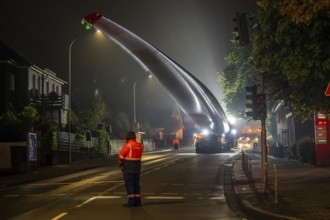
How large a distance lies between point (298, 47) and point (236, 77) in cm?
4434

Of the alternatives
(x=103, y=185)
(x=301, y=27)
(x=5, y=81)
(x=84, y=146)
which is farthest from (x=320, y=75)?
(x=5, y=81)

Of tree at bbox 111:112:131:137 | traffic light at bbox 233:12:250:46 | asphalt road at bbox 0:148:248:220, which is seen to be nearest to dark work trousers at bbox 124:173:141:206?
asphalt road at bbox 0:148:248:220

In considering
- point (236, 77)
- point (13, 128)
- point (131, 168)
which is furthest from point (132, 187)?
point (236, 77)

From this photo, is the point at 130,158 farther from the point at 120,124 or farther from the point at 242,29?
the point at 120,124

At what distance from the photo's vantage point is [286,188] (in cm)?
1759

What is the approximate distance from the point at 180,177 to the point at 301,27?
12581 millimetres

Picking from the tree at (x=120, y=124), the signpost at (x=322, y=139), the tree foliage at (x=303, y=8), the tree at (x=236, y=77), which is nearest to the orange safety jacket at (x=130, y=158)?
the tree foliage at (x=303, y=8)

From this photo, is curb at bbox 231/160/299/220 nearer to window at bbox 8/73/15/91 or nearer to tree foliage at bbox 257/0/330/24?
tree foliage at bbox 257/0/330/24

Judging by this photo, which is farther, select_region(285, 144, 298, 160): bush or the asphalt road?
select_region(285, 144, 298, 160): bush

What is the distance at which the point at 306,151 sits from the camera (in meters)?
31.9

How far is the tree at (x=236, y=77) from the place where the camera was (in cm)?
5603

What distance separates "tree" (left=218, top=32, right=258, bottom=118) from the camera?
56.0m

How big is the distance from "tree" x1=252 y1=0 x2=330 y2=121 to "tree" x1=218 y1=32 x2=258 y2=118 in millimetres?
37763

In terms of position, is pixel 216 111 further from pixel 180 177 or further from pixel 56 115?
pixel 180 177
